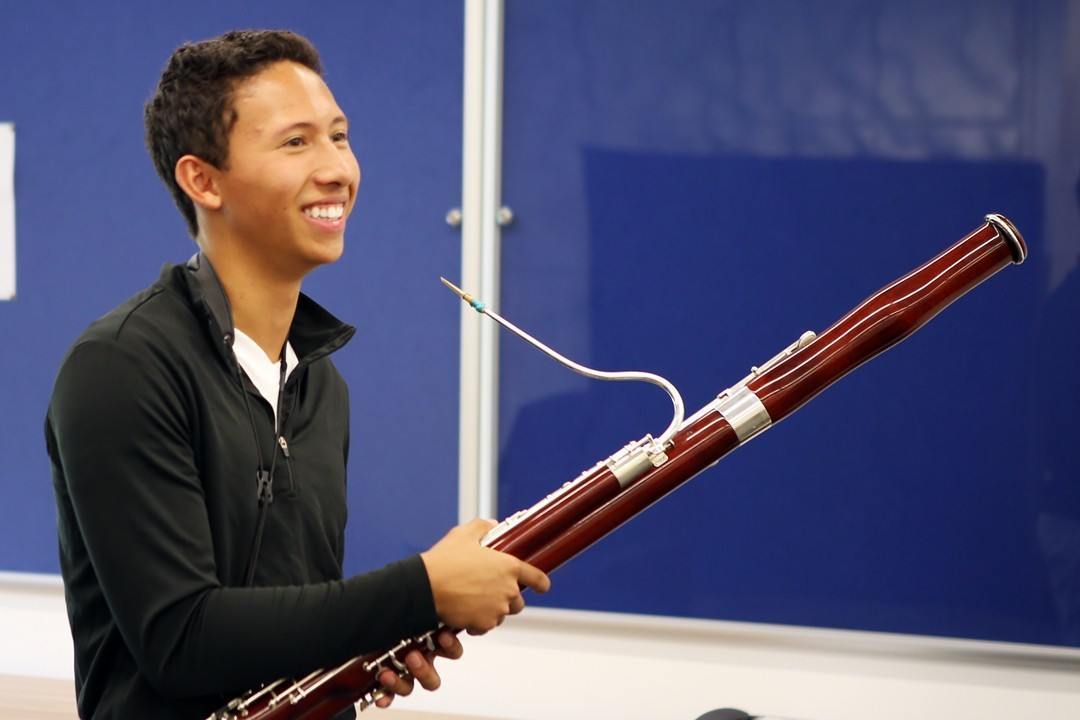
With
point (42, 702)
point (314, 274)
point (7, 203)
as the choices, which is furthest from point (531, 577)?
point (7, 203)

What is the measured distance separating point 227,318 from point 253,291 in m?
0.06

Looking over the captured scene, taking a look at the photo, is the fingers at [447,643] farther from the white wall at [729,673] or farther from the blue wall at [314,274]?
the blue wall at [314,274]

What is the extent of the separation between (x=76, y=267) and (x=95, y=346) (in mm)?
1648

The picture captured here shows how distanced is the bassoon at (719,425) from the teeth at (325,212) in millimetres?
158

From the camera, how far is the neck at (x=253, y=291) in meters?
1.36

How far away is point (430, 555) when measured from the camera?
4.02 ft

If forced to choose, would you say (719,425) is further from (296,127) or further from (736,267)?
(736,267)

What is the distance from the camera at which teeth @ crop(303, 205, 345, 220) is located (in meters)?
1.35

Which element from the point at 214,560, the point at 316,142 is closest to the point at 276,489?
the point at 214,560

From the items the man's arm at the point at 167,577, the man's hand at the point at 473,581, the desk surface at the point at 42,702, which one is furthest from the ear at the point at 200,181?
the desk surface at the point at 42,702

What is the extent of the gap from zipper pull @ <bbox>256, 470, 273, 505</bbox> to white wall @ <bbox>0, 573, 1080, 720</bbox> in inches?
46.9

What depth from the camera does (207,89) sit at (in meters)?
1.34

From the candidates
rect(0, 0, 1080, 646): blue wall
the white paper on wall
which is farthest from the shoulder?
the white paper on wall

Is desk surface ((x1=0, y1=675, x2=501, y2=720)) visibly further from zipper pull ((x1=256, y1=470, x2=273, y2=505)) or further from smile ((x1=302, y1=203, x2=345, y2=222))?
smile ((x1=302, y1=203, x2=345, y2=222))
